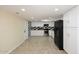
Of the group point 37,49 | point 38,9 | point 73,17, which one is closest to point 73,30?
point 73,17

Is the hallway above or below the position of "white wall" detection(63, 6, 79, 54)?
below

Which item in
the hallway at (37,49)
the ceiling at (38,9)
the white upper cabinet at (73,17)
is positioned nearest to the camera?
the ceiling at (38,9)

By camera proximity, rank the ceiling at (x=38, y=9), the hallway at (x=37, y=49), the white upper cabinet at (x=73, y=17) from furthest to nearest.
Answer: the hallway at (x=37, y=49), the white upper cabinet at (x=73, y=17), the ceiling at (x=38, y=9)

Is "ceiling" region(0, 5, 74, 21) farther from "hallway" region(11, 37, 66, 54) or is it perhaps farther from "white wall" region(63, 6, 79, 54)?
"hallway" region(11, 37, 66, 54)

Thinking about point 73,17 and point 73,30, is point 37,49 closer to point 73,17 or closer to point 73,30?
point 73,30

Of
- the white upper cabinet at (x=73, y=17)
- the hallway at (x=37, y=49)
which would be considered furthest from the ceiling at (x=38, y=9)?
the hallway at (x=37, y=49)

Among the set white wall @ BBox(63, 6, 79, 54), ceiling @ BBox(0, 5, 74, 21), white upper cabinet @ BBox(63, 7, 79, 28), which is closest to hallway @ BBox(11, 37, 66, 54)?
white wall @ BBox(63, 6, 79, 54)

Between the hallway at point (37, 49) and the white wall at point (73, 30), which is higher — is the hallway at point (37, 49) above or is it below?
below

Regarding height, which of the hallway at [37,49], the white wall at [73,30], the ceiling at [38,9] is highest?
the ceiling at [38,9]

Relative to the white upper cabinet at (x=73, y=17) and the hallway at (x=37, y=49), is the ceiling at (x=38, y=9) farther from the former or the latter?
the hallway at (x=37, y=49)
